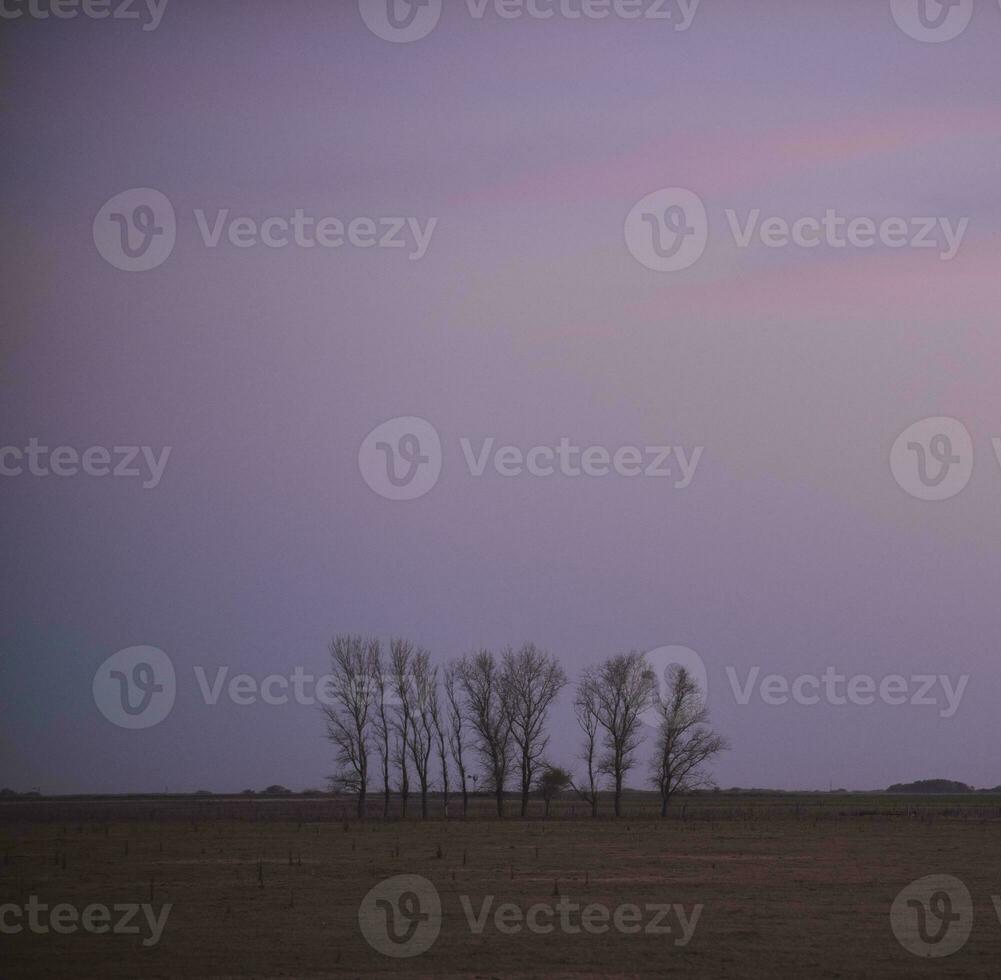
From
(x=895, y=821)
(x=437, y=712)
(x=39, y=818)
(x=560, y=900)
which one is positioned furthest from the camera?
(x=437, y=712)

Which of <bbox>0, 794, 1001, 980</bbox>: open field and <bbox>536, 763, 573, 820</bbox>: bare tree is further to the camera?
<bbox>536, 763, 573, 820</bbox>: bare tree

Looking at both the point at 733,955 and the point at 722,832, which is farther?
the point at 722,832

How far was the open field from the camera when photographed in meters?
24.7

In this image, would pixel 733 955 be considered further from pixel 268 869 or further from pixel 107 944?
pixel 268 869

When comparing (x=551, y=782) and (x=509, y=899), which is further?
(x=551, y=782)

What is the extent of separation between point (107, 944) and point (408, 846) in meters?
28.0

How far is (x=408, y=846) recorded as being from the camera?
53.9m

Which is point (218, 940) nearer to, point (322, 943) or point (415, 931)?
point (322, 943)

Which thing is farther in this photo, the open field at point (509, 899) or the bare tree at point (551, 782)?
the bare tree at point (551, 782)

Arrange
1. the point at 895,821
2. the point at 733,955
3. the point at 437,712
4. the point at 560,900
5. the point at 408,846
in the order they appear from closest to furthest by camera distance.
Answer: the point at 733,955 < the point at 560,900 < the point at 408,846 < the point at 895,821 < the point at 437,712

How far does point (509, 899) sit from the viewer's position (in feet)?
109

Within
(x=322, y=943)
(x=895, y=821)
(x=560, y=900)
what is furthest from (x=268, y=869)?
(x=895, y=821)

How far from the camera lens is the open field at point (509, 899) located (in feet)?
81.1

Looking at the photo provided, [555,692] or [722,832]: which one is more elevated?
[555,692]
